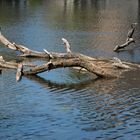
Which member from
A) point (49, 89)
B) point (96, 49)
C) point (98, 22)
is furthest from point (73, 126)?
point (98, 22)

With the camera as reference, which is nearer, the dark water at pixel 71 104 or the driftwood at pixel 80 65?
the dark water at pixel 71 104

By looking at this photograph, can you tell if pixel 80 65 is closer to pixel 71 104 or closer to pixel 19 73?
pixel 19 73

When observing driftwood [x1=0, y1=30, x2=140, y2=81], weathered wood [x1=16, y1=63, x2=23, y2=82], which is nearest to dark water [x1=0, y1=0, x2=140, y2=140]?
weathered wood [x1=16, y1=63, x2=23, y2=82]

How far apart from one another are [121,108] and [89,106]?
5.14ft

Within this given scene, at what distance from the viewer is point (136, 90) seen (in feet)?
90.0

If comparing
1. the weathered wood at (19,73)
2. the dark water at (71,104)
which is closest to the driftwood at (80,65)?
the weathered wood at (19,73)

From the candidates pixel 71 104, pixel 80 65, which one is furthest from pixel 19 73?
pixel 71 104

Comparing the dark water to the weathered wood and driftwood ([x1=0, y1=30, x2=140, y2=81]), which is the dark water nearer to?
the weathered wood

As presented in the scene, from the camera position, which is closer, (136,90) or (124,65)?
(136,90)

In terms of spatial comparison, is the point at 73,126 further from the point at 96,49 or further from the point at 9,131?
the point at 96,49

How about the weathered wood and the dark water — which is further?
the weathered wood

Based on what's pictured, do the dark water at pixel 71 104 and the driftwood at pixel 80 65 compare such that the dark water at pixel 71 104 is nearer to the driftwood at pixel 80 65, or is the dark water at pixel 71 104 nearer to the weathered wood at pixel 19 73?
the weathered wood at pixel 19 73

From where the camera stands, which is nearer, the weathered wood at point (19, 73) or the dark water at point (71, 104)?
the dark water at point (71, 104)

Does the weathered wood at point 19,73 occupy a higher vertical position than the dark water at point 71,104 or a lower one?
higher
